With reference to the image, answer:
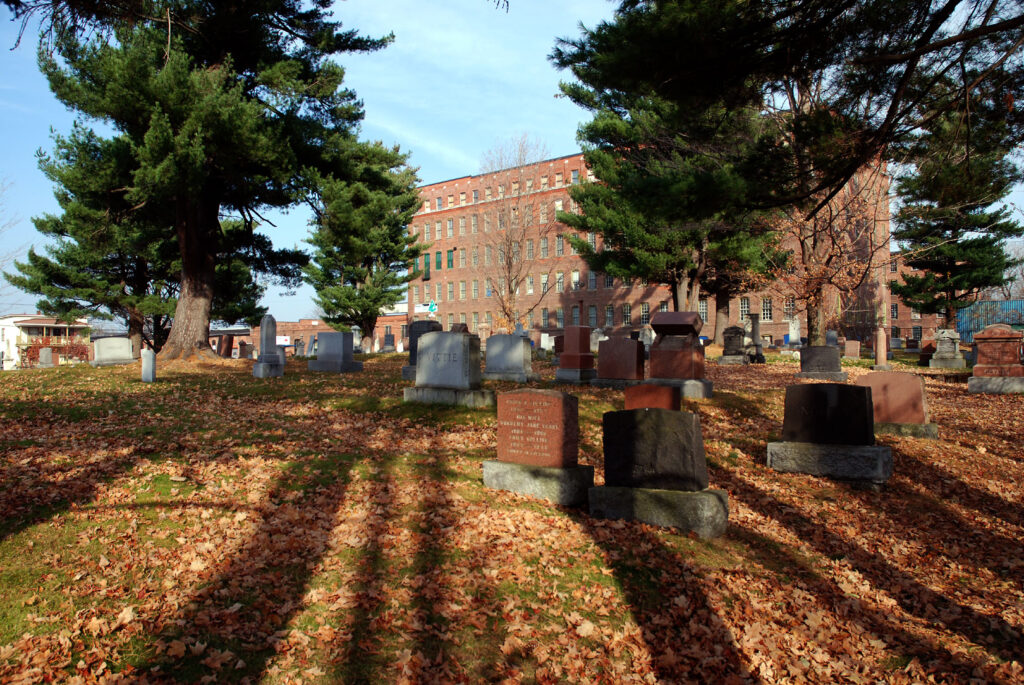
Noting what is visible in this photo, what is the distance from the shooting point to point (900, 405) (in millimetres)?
9906

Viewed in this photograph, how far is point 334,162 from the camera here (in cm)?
2000

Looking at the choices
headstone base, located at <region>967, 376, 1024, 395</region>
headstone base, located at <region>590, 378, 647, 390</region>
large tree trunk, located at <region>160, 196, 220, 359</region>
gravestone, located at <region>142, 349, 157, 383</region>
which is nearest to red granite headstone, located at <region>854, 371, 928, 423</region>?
headstone base, located at <region>590, 378, 647, 390</region>

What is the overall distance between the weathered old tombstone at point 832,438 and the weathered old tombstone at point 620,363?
20.4ft

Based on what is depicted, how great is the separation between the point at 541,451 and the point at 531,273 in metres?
52.0

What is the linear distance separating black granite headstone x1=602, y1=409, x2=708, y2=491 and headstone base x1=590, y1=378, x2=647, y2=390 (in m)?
8.17

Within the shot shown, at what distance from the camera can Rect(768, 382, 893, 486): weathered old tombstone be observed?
7.67 metres

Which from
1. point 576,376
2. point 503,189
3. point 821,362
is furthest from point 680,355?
point 503,189

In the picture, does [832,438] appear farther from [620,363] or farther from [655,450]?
[620,363]

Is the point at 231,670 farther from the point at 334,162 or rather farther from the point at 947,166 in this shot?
the point at 334,162

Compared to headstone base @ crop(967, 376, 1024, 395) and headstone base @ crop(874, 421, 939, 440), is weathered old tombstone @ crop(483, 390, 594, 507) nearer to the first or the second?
headstone base @ crop(874, 421, 939, 440)

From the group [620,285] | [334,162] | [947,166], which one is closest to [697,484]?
[947,166]

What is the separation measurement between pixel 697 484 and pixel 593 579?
60.4 inches

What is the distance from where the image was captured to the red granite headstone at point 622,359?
571 inches

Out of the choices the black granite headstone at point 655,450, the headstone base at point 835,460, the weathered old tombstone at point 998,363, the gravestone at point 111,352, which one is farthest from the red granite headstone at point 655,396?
the gravestone at point 111,352
